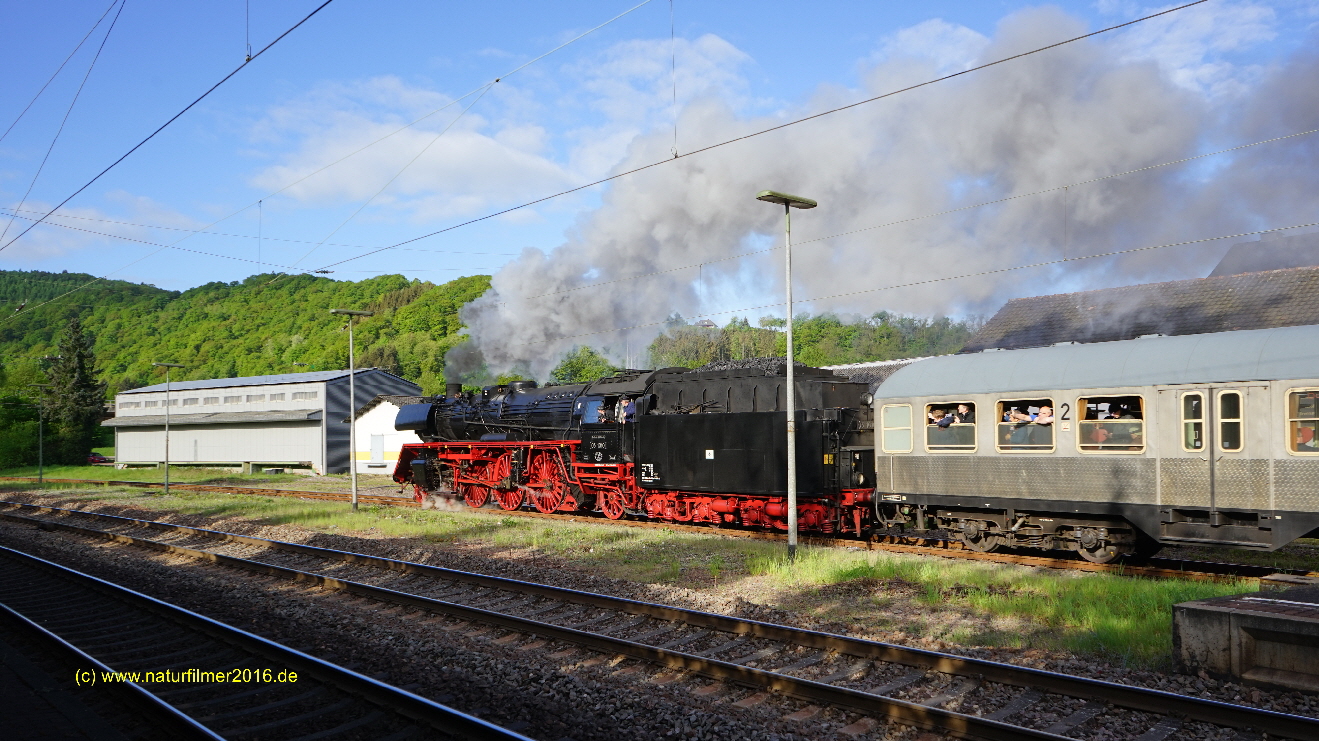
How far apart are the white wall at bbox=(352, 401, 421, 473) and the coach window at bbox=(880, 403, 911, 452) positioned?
95.8ft

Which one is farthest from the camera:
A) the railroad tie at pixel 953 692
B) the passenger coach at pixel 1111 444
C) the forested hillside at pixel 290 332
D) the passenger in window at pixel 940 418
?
the forested hillside at pixel 290 332

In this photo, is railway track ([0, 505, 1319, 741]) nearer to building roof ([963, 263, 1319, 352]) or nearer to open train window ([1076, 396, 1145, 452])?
open train window ([1076, 396, 1145, 452])

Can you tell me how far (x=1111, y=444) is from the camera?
38.9ft

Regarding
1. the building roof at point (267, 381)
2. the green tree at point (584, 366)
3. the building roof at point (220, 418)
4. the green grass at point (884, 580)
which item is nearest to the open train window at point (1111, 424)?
the green grass at point (884, 580)

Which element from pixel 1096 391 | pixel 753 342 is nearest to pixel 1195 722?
pixel 1096 391

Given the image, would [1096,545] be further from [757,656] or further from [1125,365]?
[757,656]

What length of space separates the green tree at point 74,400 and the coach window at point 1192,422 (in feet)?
258

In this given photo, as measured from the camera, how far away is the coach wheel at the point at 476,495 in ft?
76.2

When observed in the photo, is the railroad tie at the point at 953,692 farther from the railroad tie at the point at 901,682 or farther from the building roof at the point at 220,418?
the building roof at the point at 220,418

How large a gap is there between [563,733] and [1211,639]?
17.4ft

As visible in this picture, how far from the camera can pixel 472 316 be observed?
3080 centimetres

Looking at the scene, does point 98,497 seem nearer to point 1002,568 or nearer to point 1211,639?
point 1002,568

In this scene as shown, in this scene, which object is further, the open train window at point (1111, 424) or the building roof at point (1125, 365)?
the open train window at point (1111, 424)

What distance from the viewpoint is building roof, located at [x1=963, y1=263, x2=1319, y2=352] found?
22961 mm
